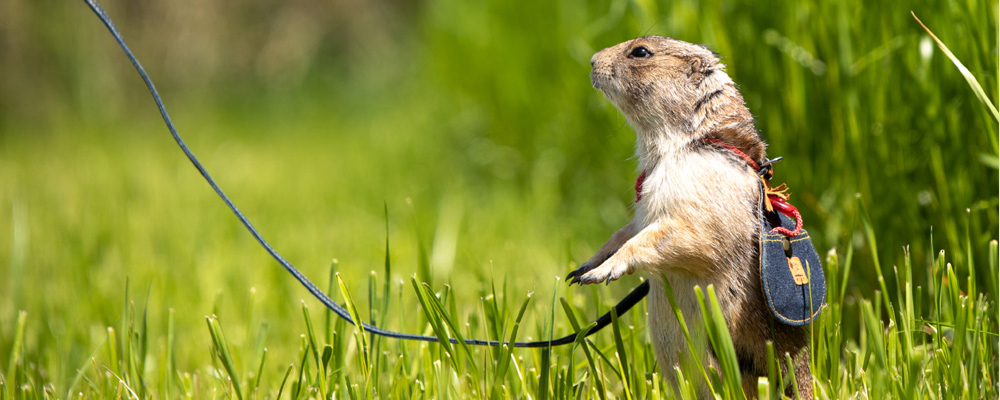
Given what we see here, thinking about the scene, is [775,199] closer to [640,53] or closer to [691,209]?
[691,209]

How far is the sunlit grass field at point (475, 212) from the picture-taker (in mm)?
1804

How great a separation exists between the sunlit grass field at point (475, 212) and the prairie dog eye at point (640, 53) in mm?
197

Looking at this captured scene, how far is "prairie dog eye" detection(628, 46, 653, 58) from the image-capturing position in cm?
170

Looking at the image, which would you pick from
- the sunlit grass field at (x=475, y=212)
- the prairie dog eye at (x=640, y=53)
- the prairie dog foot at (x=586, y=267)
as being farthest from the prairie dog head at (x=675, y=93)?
the prairie dog foot at (x=586, y=267)

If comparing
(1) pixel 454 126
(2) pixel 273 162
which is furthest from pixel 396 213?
(2) pixel 273 162

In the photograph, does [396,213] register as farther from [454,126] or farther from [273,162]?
[273,162]

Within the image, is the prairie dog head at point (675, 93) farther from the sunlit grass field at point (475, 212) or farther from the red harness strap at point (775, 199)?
the sunlit grass field at point (475, 212)

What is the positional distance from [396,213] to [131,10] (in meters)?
6.22

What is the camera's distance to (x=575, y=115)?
4203 millimetres

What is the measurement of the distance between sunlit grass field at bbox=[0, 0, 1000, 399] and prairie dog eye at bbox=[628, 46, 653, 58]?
20 centimetres

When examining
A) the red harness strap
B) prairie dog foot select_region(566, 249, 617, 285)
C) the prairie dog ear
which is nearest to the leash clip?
the red harness strap

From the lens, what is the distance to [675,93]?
1.62 metres

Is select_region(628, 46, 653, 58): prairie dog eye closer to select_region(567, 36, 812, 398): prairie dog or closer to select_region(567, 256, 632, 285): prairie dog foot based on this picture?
select_region(567, 36, 812, 398): prairie dog

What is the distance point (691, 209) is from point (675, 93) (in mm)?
284
